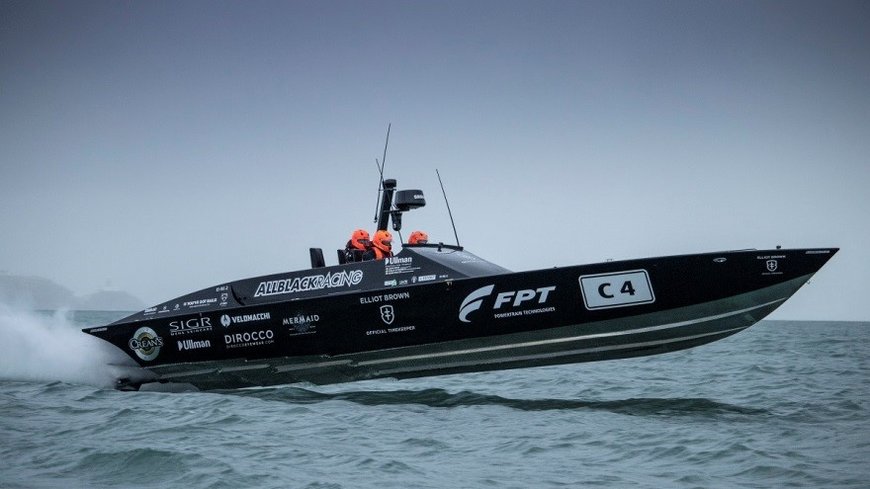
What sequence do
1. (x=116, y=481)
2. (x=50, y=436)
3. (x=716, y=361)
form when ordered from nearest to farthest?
(x=116, y=481)
(x=50, y=436)
(x=716, y=361)

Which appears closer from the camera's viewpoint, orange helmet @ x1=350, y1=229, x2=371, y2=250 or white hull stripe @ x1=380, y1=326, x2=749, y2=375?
white hull stripe @ x1=380, y1=326, x2=749, y2=375

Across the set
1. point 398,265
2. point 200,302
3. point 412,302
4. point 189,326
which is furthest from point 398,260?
point 189,326

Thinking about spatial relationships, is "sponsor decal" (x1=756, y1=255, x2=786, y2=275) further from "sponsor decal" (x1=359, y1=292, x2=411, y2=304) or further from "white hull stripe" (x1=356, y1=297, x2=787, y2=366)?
"sponsor decal" (x1=359, y1=292, x2=411, y2=304)

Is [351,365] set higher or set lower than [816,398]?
higher

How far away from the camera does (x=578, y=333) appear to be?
35.9 ft

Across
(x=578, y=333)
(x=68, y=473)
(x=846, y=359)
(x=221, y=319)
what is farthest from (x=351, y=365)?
(x=846, y=359)

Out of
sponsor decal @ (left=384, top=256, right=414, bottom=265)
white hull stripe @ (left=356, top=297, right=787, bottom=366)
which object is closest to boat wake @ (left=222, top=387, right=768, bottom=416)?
white hull stripe @ (left=356, top=297, right=787, bottom=366)

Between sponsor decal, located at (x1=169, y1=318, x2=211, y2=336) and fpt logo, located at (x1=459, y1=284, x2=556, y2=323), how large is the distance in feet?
14.4

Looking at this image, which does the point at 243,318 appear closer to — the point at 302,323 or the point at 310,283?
the point at 302,323

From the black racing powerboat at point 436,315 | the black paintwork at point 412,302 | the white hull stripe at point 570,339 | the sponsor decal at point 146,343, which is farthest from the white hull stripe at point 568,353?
the sponsor decal at point 146,343

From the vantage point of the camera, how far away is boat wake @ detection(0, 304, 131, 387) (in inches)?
536

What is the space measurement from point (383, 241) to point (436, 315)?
199cm

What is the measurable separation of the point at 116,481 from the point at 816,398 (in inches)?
350

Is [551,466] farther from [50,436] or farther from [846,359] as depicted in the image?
[846,359]
